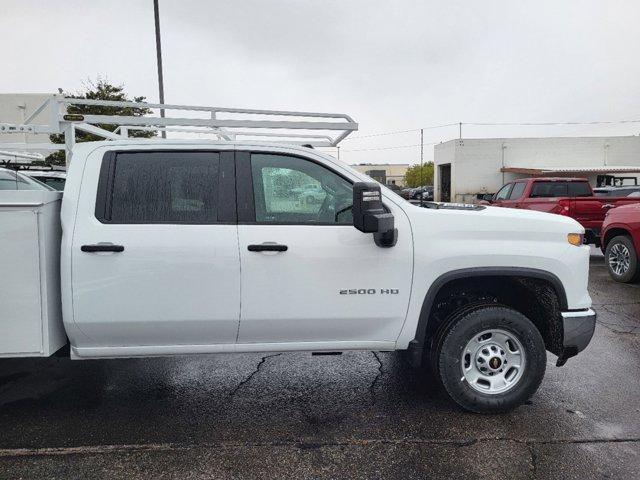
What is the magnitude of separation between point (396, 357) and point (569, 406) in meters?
1.60

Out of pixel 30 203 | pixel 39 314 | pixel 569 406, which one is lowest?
pixel 569 406

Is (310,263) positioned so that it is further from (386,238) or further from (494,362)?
(494,362)

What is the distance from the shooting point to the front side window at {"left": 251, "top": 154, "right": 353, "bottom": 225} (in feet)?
11.2

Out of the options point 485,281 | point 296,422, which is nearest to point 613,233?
point 485,281

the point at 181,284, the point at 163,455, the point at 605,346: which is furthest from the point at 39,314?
the point at 605,346

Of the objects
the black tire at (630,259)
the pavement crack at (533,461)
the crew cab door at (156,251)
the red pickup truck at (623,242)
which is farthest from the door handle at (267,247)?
the black tire at (630,259)

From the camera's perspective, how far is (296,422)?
11.6 ft

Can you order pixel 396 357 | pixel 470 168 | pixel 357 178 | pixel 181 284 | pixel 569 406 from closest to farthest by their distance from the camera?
1. pixel 181 284
2. pixel 357 178
3. pixel 569 406
4. pixel 396 357
5. pixel 470 168

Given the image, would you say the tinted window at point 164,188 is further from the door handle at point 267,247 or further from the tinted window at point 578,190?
the tinted window at point 578,190

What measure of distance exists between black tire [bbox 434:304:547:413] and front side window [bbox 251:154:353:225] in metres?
1.12

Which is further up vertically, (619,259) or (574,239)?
(574,239)

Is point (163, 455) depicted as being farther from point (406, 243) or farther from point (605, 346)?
point (605, 346)

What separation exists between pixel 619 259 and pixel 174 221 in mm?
8016

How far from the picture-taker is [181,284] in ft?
10.8
